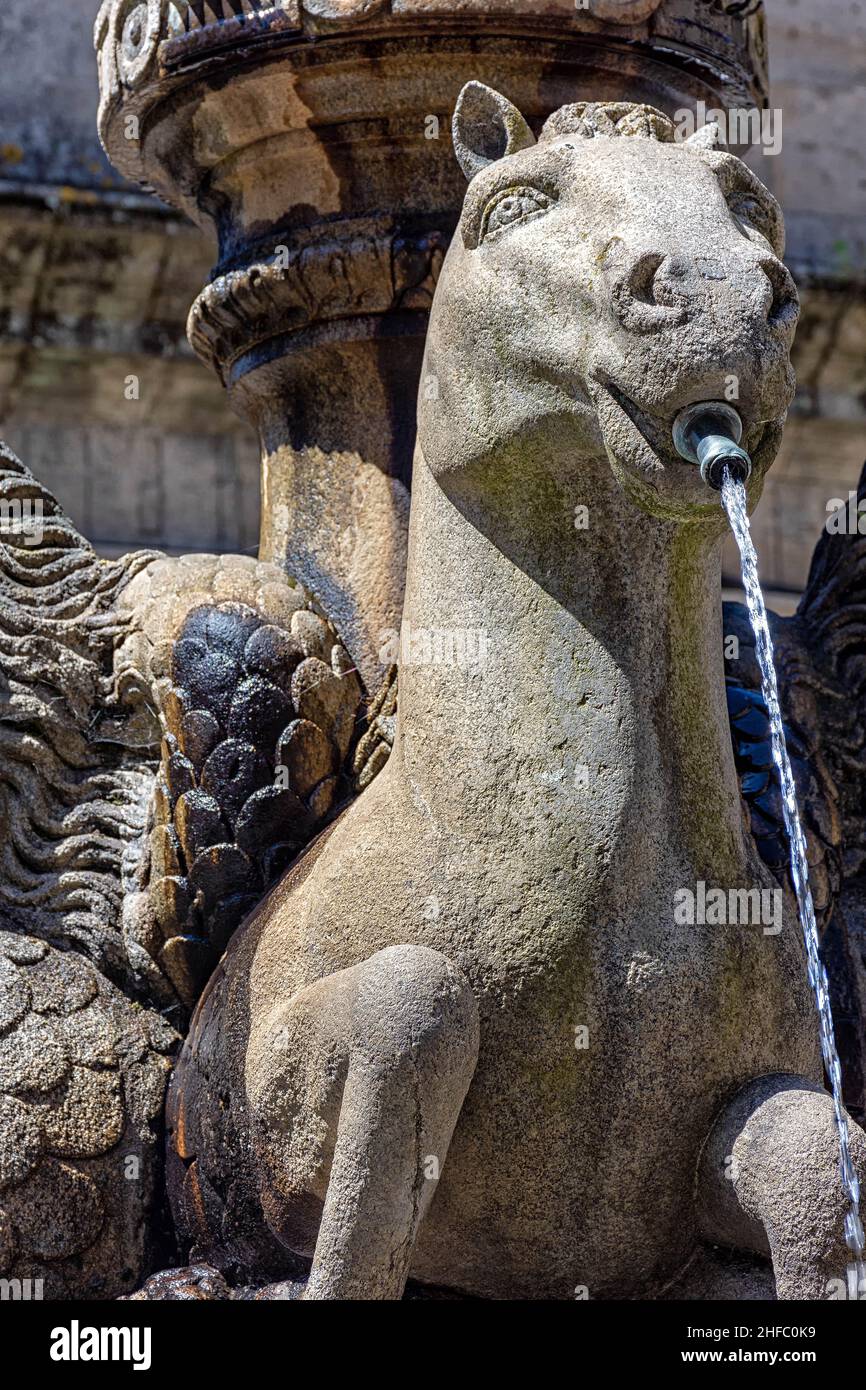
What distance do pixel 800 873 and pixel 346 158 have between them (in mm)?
1782

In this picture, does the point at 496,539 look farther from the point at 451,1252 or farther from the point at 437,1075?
the point at 451,1252

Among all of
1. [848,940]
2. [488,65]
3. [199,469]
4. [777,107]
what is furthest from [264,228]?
[777,107]

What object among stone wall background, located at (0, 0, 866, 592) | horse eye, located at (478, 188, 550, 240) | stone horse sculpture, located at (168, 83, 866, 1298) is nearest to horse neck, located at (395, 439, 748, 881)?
stone horse sculpture, located at (168, 83, 866, 1298)

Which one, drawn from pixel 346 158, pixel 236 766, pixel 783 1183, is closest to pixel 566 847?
pixel 783 1183

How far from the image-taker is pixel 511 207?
12.8ft

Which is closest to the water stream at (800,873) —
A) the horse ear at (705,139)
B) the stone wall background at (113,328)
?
the horse ear at (705,139)

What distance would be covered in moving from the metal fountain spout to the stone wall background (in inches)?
247

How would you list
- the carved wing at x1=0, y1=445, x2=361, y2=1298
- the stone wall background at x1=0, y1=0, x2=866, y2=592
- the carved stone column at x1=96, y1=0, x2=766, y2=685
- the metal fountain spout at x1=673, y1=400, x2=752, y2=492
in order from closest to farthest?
the metal fountain spout at x1=673, y1=400, x2=752, y2=492 → the carved wing at x1=0, y1=445, x2=361, y2=1298 → the carved stone column at x1=96, y1=0, x2=766, y2=685 → the stone wall background at x1=0, y1=0, x2=866, y2=592

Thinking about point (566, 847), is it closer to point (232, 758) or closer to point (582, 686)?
point (582, 686)

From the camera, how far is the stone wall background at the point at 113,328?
9766 millimetres

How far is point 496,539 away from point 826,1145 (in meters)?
0.98

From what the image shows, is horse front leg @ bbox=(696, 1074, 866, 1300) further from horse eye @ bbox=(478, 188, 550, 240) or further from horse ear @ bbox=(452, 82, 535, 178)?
horse ear @ bbox=(452, 82, 535, 178)

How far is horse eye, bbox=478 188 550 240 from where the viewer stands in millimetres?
3898

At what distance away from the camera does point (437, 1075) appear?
371 cm
